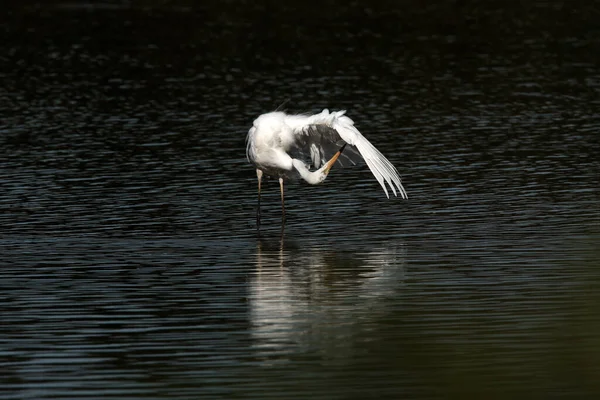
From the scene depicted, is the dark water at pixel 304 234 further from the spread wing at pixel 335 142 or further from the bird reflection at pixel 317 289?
the spread wing at pixel 335 142

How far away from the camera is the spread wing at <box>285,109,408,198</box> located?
65.3ft

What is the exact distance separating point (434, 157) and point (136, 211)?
7147mm

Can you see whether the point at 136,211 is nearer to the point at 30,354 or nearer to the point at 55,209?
the point at 55,209

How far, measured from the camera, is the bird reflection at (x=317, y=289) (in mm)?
15180

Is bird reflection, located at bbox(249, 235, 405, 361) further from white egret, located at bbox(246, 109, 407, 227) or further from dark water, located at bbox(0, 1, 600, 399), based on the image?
white egret, located at bbox(246, 109, 407, 227)

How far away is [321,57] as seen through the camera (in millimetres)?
45812

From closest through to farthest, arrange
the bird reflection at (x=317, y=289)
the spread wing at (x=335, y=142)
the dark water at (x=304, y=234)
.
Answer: the dark water at (x=304, y=234), the bird reflection at (x=317, y=289), the spread wing at (x=335, y=142)

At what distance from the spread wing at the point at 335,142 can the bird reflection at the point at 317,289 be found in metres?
1.04

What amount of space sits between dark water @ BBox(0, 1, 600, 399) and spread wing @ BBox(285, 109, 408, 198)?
0.95 meters

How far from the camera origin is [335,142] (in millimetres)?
21906

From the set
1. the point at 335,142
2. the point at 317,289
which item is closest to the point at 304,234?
the point at 335,142

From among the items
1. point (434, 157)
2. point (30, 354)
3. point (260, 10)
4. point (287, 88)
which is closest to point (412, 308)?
point (30, 354)

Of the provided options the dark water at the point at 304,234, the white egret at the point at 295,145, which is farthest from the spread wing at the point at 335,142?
the dark water at the point at 304,234

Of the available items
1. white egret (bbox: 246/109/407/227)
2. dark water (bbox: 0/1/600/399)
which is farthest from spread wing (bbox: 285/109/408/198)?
dark water (bbox: 0/1/600/399)
